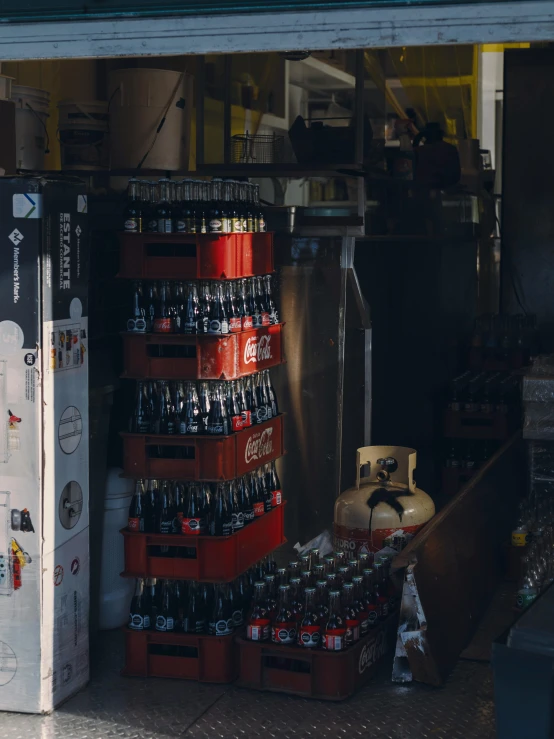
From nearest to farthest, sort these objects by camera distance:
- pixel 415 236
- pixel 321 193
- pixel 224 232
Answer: pixel 224 232 → pixel 415 236 → pixel 321 193

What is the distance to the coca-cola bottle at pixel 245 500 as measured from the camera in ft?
18.9

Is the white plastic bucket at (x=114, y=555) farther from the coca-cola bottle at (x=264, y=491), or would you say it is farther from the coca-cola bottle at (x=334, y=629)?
the coca-cola bottle at (x=334, y=629)

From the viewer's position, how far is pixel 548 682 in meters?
3.59

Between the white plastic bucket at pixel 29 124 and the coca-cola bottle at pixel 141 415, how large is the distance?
2.24 meters

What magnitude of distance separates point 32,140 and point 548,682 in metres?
5.06

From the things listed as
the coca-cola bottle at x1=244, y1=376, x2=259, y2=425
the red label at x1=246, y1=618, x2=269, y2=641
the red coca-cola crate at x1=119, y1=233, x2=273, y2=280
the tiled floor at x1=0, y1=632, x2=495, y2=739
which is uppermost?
the red coca-cola crate at x1=119, y1=233, x2=273, y2=280

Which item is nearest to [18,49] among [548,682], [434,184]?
[548,682]

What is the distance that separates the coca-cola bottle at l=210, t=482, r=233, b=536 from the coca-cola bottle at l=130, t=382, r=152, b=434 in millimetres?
476

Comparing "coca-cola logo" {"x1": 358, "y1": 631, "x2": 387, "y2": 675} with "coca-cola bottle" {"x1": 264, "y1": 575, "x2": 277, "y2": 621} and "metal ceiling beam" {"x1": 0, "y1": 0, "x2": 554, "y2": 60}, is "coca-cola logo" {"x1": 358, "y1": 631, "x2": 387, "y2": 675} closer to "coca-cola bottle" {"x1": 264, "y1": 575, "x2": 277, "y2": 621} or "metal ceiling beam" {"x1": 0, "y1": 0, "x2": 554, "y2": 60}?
"coca-cola bottle" {"x1": 264, "y1": 575, "x2": 277, "y2": 621}

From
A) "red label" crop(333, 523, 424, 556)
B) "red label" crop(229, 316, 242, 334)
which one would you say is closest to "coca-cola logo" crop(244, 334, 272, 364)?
"red label" crop(229, 316, 242, 334)

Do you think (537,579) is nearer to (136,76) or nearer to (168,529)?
(168,529)

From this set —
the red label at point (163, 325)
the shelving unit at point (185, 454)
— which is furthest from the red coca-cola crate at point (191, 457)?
the red label at point (163, 325)

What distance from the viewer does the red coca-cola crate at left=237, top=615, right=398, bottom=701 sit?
5.23 metres

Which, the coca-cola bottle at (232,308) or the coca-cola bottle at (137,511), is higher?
the coca-cola bottle at (232,308)
